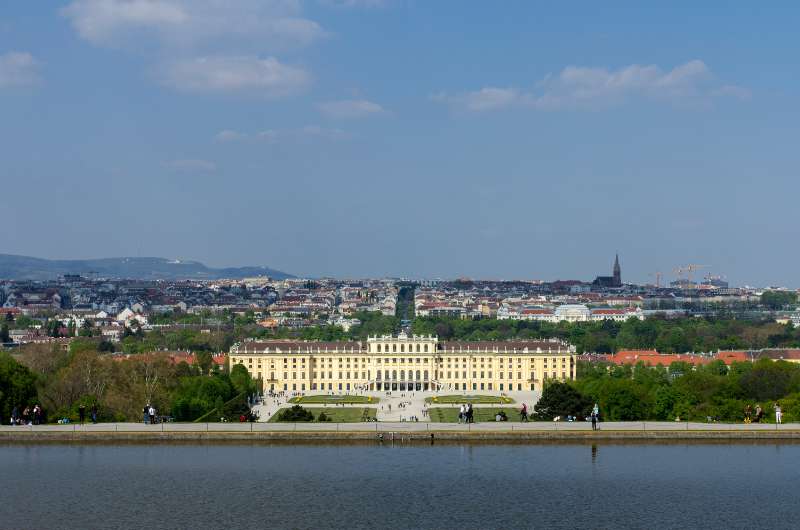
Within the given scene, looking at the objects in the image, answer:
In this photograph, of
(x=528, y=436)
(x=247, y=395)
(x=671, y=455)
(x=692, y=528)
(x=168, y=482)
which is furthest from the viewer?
(x=247, y=395)

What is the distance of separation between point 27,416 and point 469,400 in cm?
3535

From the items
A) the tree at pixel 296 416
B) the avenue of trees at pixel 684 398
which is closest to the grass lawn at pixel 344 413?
the tree at pixel 296 416

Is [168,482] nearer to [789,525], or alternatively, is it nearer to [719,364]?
[789,525]

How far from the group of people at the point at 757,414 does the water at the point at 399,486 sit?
16.8 ft

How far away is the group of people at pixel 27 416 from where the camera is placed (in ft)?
157

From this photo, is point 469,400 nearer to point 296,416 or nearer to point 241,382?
point 241,382

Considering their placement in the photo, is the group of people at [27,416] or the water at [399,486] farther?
the group of people at [27,416]

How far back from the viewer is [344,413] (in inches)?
2581

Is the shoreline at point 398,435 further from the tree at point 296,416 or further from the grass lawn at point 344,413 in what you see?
the grass lawn at point 344,413

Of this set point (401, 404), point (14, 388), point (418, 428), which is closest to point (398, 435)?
point (418, 428)

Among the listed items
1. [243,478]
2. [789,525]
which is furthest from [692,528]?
→ [243,478]

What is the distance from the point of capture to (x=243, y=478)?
1478 inches

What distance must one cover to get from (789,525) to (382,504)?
413 inches

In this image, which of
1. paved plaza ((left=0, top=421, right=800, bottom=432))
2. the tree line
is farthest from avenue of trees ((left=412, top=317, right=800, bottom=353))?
paved plaza ((left=0, top=421, right=800, bottom=432))
